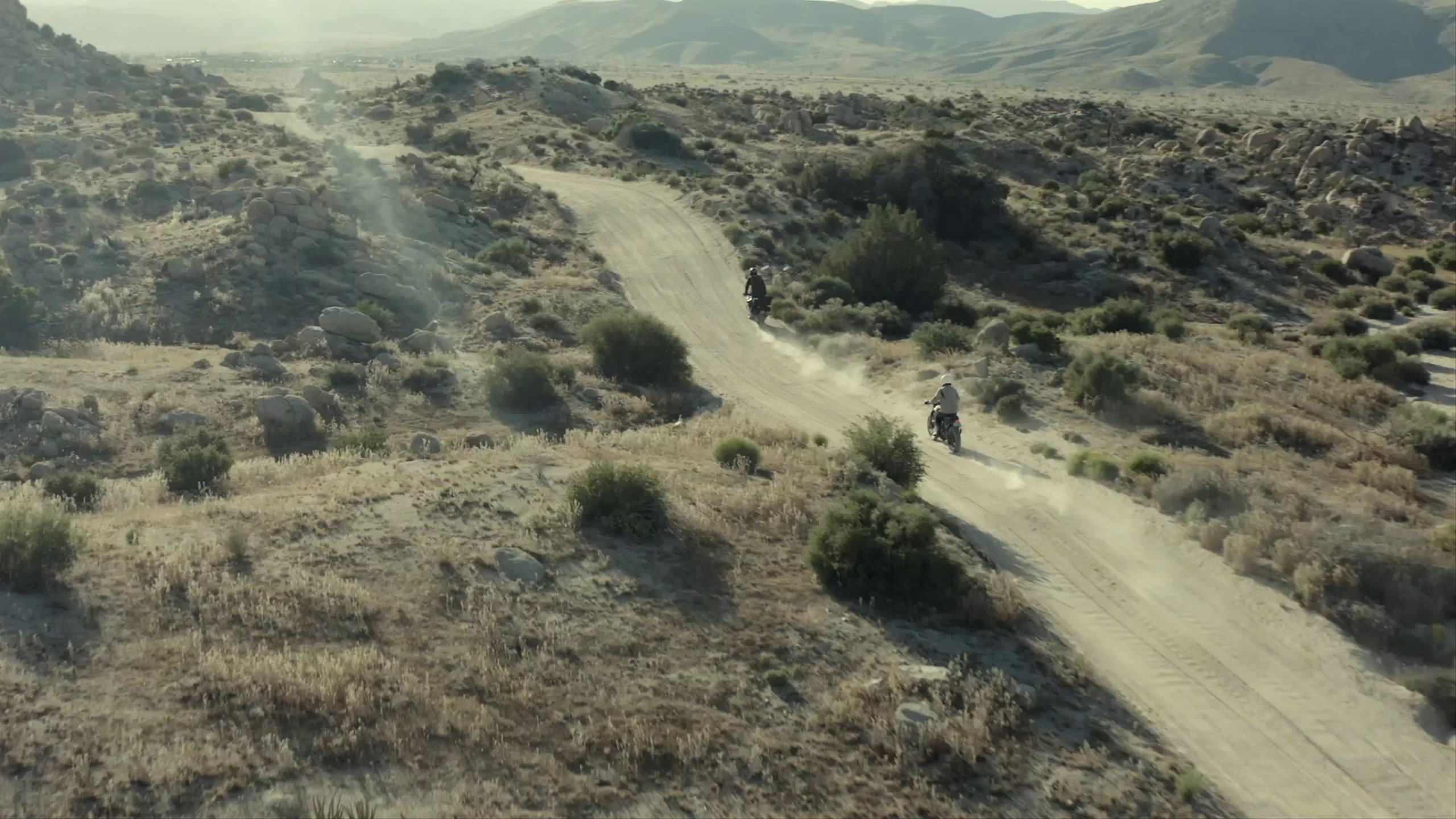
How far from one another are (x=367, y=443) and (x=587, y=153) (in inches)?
1633

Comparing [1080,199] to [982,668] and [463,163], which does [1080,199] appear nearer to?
[463,163]

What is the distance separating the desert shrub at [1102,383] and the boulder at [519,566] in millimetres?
13728

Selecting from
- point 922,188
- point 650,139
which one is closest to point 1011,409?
point 922,188

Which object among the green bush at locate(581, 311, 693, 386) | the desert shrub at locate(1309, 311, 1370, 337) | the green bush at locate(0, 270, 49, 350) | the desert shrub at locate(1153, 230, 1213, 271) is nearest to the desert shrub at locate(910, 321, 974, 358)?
the green bush at locate(581, 311, 693, 386)

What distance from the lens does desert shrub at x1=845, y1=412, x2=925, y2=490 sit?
17328 millimetres

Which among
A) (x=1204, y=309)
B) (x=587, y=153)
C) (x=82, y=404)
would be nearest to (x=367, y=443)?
(x=82, y=404)

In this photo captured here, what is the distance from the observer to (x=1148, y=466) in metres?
17.7

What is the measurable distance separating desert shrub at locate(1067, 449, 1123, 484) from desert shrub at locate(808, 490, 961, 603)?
5.81 m

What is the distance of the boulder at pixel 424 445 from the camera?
18.9 m

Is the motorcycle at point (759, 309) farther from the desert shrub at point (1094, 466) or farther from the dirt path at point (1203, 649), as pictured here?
the desert shrub at point (1094, 466)

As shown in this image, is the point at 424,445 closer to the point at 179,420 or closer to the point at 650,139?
the point at 179,420

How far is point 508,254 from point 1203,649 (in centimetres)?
2934

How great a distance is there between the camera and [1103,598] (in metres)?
14.1

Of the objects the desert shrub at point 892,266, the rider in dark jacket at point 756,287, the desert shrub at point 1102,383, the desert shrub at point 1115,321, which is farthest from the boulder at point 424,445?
the desert shrub at point 1115,321
